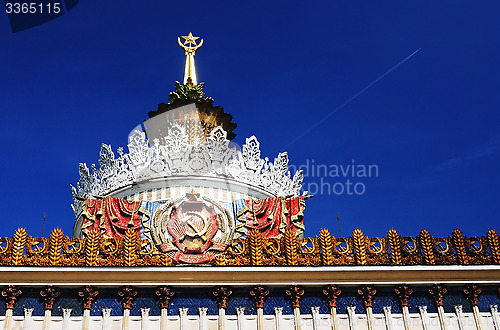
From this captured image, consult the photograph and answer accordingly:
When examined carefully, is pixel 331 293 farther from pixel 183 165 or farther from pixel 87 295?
pixel 183 165

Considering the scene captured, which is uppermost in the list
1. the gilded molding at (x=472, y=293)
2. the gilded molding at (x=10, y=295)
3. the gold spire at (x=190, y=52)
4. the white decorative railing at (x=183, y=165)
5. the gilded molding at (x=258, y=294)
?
the gold spire at (x=190, y=52)

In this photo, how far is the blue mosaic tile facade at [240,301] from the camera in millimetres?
17000

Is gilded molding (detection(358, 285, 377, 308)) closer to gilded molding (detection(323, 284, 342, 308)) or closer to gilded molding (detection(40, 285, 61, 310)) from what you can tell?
gilded molding (detection(323, 284, 342, 308))

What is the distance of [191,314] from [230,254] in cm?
205

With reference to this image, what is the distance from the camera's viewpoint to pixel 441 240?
18234 millimetres

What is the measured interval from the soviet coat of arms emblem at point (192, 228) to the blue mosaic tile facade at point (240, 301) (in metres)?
1.16

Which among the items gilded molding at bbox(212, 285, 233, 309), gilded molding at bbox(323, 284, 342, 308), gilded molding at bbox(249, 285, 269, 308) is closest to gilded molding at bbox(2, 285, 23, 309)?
gilded molding at bbox(212, 285, 233, 309)

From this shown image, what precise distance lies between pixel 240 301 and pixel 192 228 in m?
2.94

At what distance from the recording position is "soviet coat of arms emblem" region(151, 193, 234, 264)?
17875 millimetres

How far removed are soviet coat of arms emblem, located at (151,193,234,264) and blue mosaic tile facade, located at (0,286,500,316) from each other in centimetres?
116

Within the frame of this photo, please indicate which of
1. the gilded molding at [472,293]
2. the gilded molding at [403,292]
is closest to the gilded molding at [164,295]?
the gilded molding at [403,292]

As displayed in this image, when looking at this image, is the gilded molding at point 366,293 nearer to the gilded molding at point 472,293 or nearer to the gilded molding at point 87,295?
the gilded molding at point 472,293

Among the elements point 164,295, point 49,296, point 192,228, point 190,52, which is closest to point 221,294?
point 164,295

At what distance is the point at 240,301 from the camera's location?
1736cm
